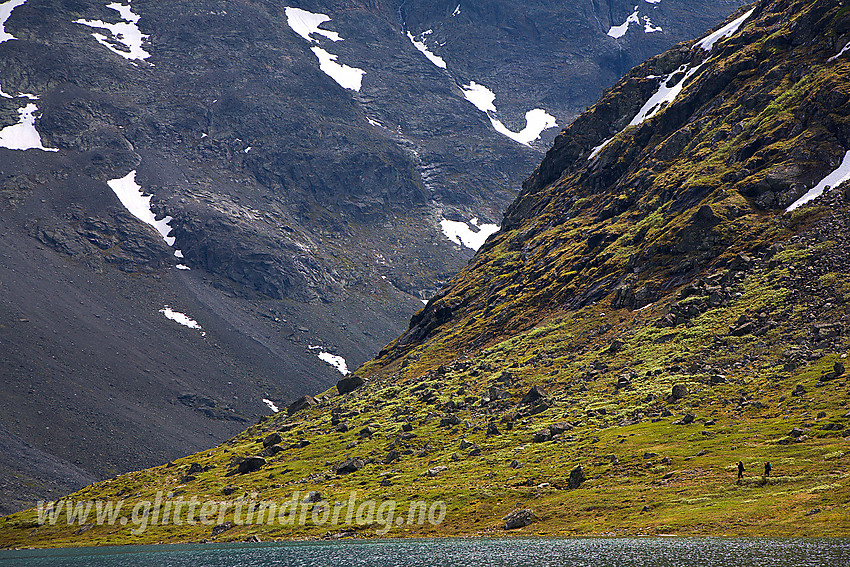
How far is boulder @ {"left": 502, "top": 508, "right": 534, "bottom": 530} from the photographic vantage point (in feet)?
260

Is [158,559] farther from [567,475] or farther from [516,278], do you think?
[516,278]

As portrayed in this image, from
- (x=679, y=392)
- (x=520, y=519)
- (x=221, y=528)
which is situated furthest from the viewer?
(x=221, y=528)

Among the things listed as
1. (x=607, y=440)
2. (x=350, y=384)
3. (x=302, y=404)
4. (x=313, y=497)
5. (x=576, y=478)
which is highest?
(x=350, y=384)

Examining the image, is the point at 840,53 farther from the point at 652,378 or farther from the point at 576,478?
the point at 576,478

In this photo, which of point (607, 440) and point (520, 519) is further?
point (607, 440)

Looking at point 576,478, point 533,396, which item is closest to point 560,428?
point 533,396

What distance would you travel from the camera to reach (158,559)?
82.2 metres

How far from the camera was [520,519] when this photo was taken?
260 ft

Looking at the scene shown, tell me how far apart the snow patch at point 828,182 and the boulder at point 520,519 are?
88153 millimetres

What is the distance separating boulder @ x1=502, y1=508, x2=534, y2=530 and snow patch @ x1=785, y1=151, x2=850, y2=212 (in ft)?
289

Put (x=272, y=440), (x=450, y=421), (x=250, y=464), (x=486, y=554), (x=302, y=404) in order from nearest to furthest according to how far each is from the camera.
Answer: (x=486, y=554) < (x=450, y=421) < (x=250, y=464) < (x=272, y=440) < (x=302, y=404)

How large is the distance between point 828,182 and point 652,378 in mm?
54727

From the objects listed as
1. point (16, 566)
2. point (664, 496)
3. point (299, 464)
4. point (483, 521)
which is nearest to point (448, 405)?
point (299, 464)

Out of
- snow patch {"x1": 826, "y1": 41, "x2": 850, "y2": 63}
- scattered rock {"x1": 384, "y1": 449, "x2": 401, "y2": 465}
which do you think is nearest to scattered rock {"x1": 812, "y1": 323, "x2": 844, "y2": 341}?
scattered rock {"x1": 384, "y1": 449, "x2": 401, "y2": 465}
